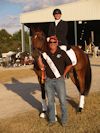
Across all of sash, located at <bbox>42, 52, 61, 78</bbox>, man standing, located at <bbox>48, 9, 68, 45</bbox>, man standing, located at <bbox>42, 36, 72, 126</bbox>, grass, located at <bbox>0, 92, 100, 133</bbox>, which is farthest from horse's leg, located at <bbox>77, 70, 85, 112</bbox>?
sash, located at <bbox>42, 52, 61, 78</bbox>

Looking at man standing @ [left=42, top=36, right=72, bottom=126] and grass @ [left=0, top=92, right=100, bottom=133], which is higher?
man standing @ [left=42, top=36, right=72, bottom=126]

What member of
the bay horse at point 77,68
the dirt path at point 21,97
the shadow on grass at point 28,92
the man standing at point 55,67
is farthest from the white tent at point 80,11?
the man standing at point 55,67

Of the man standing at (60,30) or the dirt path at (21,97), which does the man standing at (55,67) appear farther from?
the dirt path at (21,97)

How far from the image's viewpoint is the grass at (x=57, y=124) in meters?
8.61

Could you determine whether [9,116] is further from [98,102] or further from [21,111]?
[98,102]

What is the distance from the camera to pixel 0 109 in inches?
460

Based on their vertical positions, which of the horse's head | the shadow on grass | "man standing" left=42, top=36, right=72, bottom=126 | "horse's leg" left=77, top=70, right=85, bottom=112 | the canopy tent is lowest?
the shadow on grass

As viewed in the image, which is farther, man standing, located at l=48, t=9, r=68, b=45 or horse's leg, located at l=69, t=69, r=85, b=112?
horse's leg, located at l=69, t=69, r=85, b=112

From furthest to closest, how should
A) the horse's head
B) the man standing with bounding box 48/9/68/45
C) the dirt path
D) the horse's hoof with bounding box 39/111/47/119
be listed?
the dirt path < the horse's hoof with bounding box 39/111/47/119 < the man standing with bounding box 48/9/68/45 < the horse's head

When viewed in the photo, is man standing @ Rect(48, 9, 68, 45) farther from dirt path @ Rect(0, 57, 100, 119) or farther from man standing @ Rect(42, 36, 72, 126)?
dirt path @ Rect(0, 57, 100, 119)

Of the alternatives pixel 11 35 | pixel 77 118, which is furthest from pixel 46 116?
pixel 11 35

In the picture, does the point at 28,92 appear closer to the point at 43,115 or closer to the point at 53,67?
the point at 43,115

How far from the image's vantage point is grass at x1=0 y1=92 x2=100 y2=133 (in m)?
8.61

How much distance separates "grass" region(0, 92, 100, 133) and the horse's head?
5.26ft
